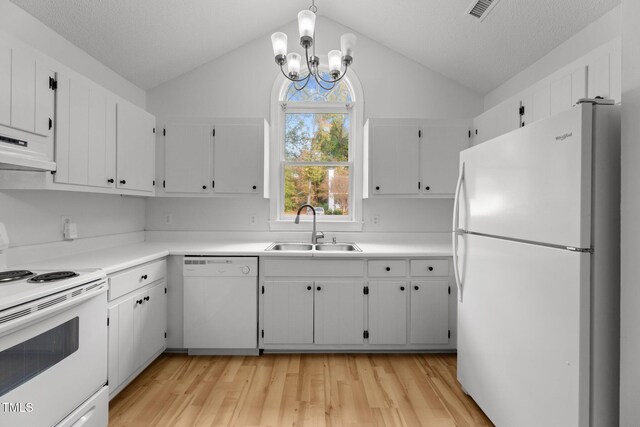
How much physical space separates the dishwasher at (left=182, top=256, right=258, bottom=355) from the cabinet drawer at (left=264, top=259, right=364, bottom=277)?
142mm

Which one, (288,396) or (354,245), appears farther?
(354,245)

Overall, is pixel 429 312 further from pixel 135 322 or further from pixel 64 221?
pixel 64 221

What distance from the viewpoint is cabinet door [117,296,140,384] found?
6.33 feet

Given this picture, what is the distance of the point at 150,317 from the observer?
2.26m

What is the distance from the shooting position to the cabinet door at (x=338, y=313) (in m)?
2.50

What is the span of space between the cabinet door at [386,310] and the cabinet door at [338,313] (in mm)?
88

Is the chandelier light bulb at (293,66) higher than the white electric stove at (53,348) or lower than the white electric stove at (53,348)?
higher

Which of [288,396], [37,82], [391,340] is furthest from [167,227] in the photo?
[391,340]

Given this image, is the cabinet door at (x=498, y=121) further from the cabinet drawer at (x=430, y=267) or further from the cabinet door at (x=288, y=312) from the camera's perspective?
the cabinet door at (x=288, y=312)

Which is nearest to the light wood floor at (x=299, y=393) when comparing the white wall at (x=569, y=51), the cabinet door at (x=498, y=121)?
the cabinet door at (x=498, y=121)

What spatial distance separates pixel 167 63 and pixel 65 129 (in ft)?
4.80

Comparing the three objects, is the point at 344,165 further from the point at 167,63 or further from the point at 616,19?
the point at 616,19

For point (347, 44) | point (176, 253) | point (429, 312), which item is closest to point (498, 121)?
point (347, 44)

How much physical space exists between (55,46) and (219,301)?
6.88ft
